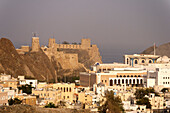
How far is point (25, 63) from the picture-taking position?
345ft

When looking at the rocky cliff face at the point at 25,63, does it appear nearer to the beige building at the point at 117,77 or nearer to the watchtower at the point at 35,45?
the watchtower at the point at 35,45

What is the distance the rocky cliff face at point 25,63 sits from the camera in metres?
92.4

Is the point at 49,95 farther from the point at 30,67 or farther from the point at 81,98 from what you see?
the point at 30,67

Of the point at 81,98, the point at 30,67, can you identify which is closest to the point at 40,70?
→ the point at 30,67

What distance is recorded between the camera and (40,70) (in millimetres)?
107875

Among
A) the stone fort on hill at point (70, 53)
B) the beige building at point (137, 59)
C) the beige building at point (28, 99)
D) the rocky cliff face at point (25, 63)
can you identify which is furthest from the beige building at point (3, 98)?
the stone fort on hill at point (70, 53)

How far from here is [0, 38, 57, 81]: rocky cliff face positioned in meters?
92.4

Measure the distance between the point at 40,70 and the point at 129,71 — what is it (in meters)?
30.0

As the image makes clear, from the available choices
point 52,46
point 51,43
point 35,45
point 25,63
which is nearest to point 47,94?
point 25,63

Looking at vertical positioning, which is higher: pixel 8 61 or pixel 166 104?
pixel 8 61

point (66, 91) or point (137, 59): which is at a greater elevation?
point (137, 59)

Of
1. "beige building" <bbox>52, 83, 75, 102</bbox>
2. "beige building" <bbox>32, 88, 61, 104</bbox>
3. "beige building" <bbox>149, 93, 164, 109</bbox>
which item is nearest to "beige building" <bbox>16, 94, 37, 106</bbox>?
"beige building" <bbox>32, 88, 61, 104</bbox>

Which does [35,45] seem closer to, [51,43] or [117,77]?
[51,43]

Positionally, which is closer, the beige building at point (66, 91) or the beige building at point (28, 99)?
the beige building at point (28, 99)
